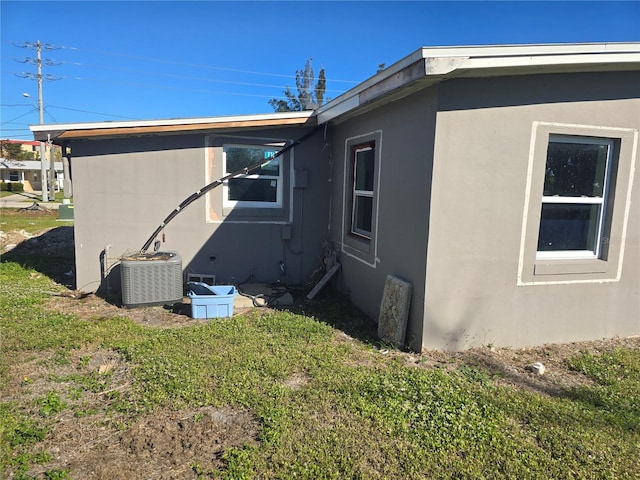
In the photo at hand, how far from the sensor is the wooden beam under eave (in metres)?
6.12

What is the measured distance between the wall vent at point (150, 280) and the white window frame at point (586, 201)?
15.9ft

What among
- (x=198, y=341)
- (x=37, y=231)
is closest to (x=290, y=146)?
(x=198, y=341)

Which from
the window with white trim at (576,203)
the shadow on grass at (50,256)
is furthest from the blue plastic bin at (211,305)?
the window with white trim at (576,203)

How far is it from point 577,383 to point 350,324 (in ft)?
8.34

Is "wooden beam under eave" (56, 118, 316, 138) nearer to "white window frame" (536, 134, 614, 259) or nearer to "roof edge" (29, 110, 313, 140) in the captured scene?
"roof edge" (29, 110, 313, 140)

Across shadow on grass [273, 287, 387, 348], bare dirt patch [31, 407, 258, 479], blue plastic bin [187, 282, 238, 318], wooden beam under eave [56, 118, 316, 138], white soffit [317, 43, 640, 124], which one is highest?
white soffit [317, 43, 640, 124]

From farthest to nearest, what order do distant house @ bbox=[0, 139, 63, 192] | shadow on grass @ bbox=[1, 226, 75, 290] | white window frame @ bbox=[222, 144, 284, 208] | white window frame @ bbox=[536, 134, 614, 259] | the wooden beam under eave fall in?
distant house @ bbox=[0, 139, 63, 192], shadow on grass @ bbox=[1, 226, 75, 290], white window frame @ bbox=[222, 144, 284, 208], the wooden beam under eave, white window frame @ bbox=[536, 134, 614, 259]

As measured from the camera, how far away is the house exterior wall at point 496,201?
4.19 metres

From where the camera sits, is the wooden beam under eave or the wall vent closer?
the wall vent

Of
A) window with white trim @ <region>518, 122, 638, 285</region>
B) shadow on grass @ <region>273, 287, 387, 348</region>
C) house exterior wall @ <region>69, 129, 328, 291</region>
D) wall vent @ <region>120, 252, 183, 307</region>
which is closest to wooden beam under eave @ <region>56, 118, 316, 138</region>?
house exterior wall @ <region>69, 129, 328, 291</region>

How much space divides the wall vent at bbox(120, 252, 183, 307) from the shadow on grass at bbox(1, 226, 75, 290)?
5.76ft

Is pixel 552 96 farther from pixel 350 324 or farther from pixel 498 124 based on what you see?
pixel 350 324

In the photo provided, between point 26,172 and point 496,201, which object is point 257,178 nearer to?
point 496,201

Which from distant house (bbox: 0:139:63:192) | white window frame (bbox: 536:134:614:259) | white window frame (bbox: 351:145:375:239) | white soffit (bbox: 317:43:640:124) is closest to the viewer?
white soffit (bbox: 317:43:640:124)
